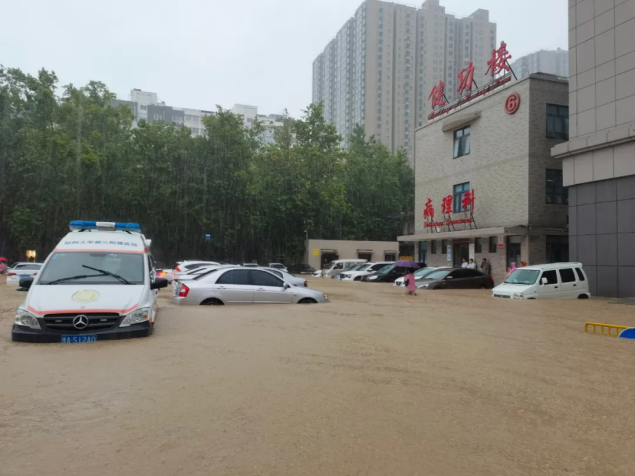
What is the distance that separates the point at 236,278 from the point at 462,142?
852 inches

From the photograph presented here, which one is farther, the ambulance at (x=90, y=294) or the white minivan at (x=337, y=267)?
→ the white minivan at (x=337, y=267)

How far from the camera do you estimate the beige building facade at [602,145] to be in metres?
18.2

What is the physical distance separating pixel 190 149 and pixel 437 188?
18960mm

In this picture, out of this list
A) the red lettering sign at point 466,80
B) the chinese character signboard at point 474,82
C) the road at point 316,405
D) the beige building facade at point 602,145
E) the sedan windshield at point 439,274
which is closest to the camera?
the road at point 316,405

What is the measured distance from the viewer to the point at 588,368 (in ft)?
22.1

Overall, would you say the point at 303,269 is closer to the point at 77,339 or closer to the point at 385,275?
the point at 385,275

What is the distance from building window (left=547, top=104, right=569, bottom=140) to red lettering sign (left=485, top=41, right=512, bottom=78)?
10.8 feet

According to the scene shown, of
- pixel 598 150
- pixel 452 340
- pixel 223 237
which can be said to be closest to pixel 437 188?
pixel 598 150

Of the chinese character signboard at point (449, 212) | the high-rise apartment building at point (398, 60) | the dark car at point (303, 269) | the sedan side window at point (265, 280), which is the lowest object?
the dark car at point (303, 269)

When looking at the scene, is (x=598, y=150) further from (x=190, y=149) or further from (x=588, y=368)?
(x=190, y=149)

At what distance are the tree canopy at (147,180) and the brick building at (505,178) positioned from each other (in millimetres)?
15830

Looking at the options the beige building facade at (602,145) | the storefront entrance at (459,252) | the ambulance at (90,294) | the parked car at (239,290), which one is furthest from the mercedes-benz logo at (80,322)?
the storefront entrance at (459,252)

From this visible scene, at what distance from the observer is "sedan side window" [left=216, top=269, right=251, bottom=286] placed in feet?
41.1

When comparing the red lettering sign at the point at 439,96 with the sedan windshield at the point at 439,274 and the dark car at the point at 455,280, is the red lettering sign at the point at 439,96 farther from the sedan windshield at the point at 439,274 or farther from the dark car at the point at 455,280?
the sedan windshield at the point at 439,274
